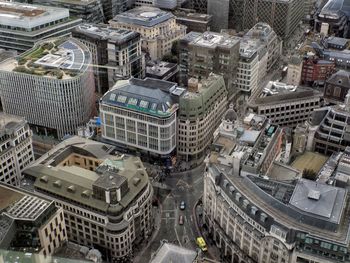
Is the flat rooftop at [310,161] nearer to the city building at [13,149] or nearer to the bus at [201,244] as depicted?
the bus at [201,244]

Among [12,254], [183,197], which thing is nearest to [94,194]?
[12,254]

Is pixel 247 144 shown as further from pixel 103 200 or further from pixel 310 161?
pixel 103 200

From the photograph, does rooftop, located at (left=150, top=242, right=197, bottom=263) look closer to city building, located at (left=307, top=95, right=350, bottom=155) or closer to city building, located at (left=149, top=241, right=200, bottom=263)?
city building, located at (left=149, top=241, right=200, bottom=263)

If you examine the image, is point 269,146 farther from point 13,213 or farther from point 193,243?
point 13,213

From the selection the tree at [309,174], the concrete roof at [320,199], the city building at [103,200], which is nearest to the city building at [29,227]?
the city building at [103,200]

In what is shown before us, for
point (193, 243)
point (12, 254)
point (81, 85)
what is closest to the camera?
point (12, 254)

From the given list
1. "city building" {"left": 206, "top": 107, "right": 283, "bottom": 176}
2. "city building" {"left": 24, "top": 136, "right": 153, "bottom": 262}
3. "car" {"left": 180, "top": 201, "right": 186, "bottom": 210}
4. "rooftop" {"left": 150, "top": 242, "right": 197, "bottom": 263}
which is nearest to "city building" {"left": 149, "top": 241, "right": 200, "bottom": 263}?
"rooftop" {"left": 150, "top": 242, "right": 197, "bottom": 263}

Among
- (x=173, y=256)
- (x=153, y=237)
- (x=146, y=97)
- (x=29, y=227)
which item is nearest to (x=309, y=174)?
(x=153, y=237)
